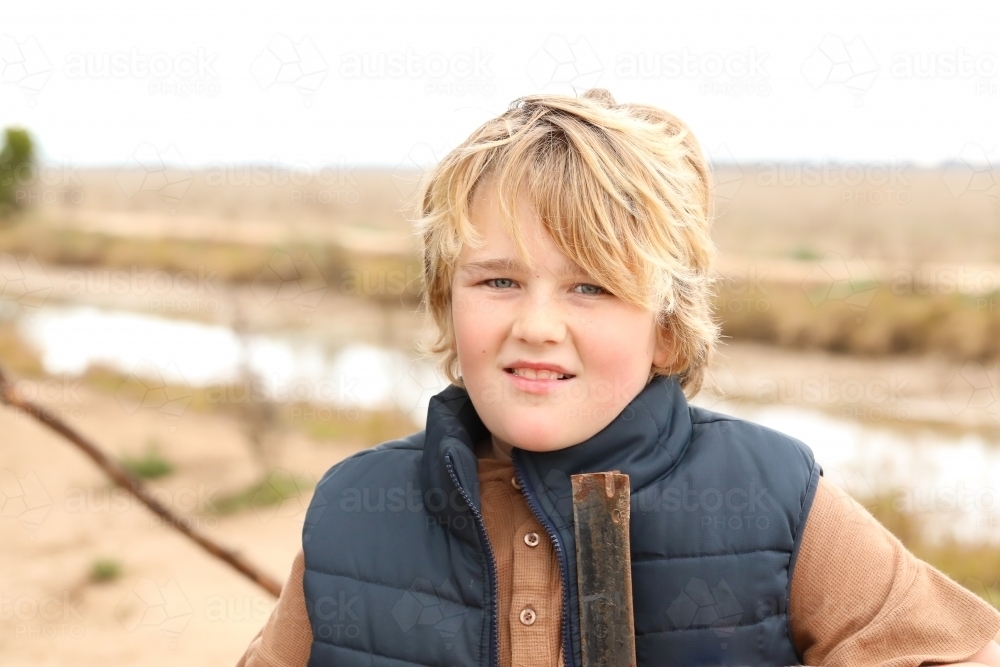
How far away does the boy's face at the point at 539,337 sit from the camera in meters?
1.44

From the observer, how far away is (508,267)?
1.45 m

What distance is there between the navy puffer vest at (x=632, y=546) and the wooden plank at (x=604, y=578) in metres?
0.13

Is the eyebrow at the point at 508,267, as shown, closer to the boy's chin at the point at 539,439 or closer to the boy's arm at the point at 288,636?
the boy's chin at the point at 539,439

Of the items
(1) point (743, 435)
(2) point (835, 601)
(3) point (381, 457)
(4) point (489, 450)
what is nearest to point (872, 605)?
(2) point (835, 601)

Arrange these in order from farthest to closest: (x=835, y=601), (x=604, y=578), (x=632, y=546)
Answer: (x=632, y=546) < (x=835, y=601) < (x=604, y=578)

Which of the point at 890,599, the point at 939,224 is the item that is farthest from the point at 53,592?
the point at 939,224

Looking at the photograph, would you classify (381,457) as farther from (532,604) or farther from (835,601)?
(835,601)

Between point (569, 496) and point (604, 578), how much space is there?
0.73 ft

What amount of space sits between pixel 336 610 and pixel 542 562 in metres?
0.35

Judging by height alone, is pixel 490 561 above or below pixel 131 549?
above

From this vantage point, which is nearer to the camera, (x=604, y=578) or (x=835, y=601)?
(x=604, y=578)

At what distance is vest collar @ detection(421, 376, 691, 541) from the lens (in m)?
1.51

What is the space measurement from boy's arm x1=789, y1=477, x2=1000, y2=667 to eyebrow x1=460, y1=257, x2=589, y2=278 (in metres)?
0.52

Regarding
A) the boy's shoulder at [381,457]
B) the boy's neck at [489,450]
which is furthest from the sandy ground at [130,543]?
the boy's neck at [489,450]
